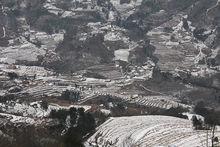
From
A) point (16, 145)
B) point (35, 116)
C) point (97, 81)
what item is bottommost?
point (97, 81)

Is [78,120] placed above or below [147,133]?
below

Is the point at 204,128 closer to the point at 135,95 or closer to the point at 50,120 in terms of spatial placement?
the point at 50,120

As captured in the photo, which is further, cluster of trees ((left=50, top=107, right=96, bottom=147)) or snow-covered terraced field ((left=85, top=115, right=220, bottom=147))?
cluster of trees ((left=50, top=107, right=96, bottom=147))

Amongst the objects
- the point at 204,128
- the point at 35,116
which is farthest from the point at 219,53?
the point at 204,128

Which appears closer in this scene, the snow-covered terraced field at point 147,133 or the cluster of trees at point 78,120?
the snow-covered terraced field at point 147,133

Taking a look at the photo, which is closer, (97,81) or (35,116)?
(35,116)

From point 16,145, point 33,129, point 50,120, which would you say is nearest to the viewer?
point 16,145

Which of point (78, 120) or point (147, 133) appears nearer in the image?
point (147, 133)

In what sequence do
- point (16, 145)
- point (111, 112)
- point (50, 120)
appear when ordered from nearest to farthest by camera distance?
point (16, 145), point (50, 120), point (111, 112)
